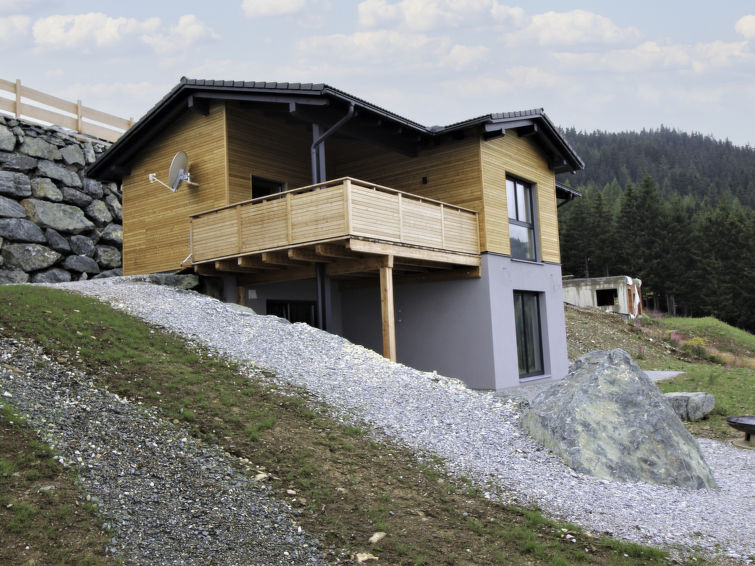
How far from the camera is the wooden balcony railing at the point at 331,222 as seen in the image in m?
12.4

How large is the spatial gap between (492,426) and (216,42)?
40185 mm

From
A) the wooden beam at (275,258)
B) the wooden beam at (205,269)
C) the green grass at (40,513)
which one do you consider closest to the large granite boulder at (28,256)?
the wooden beam at (205,269)

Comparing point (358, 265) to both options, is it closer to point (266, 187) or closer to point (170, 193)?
point (266, 187)

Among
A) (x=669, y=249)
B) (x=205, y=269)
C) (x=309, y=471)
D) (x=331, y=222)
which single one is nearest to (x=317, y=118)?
(x=331, y=222)

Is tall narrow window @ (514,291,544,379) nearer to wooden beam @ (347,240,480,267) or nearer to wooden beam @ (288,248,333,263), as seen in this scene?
wooden beam @ (347,240,480,267)

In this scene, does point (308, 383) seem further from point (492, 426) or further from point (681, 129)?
point (681, 129)

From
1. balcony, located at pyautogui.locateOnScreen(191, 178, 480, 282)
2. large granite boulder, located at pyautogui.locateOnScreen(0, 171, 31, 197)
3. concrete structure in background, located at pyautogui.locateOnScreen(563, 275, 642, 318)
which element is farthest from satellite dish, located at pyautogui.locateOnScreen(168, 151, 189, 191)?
concrete structure in background, located at pyautogui.locateOnScreen(563, 275, 642, 318)

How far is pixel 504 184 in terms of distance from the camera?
17156 mm

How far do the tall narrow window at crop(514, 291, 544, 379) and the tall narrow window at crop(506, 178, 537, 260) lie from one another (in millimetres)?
1254

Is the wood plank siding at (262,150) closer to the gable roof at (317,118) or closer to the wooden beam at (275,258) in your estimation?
the gable roof at (317,118)

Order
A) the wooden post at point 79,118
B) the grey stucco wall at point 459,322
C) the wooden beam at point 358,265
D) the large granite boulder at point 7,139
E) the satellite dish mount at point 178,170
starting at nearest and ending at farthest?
the wooden beam at point 358,265
the grey stucco wall at point 459,322
the satellite dish mount at point 178,170
the large granite boulder at point 7,139
the wooden post at point 79,118

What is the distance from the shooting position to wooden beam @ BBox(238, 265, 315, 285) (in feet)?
49.2

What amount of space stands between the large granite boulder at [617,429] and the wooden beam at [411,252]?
16.1ft

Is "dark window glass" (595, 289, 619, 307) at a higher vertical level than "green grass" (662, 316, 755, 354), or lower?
higher
